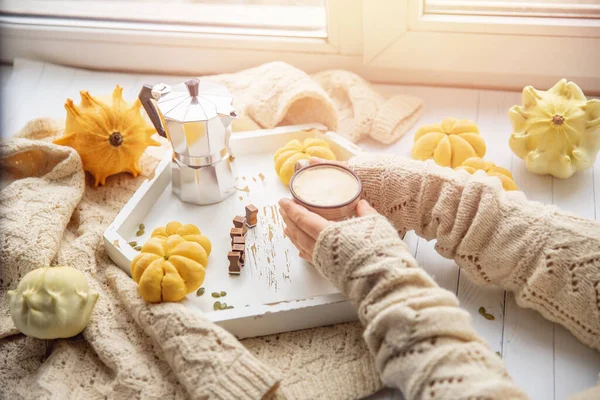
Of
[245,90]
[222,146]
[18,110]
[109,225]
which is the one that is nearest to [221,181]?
[222,146]

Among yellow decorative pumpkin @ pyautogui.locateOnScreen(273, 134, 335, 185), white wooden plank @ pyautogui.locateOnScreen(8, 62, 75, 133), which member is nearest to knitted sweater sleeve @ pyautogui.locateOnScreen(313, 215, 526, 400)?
yellow decorative pumpkin @ pyautogui.locateOnScreen(273, 134, 335, 185)

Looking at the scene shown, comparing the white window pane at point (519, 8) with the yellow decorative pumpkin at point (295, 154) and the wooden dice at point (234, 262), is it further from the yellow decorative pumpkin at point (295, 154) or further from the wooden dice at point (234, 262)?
the wooden dice at point (234, 262)

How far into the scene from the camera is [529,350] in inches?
33.9

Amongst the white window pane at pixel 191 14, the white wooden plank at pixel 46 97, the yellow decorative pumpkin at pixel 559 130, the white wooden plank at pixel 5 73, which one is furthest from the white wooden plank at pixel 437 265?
the white wooden plank at pixel 5 73

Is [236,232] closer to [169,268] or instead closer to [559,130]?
[169,268]

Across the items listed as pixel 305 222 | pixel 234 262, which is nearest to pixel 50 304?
pixel 234 262

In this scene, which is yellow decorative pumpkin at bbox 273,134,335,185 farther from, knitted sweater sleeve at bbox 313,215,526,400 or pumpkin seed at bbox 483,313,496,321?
pumpkin seed at bbox 483,313,496,321

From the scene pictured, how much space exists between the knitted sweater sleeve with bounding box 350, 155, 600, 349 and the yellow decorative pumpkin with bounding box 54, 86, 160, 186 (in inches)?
17.1

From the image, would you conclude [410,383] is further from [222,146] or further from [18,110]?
[18,110]

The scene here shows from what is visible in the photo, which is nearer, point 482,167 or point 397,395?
point 397,395

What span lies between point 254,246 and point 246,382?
0.27 m

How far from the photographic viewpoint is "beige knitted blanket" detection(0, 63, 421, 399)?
0.81 m

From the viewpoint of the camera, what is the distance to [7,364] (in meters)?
0.88

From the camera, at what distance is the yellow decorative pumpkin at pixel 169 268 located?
0.87m
